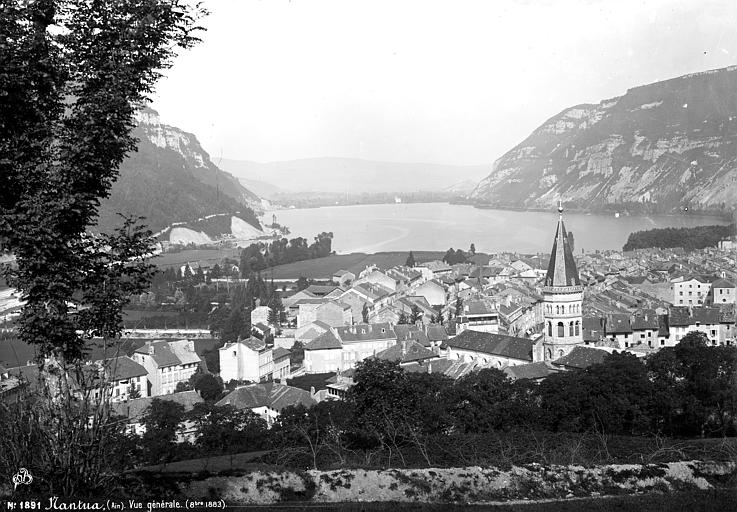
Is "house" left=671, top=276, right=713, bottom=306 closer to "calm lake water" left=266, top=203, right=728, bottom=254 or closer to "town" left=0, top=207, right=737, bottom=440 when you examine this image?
"town" left=0, top=207, right=737, bottom=440

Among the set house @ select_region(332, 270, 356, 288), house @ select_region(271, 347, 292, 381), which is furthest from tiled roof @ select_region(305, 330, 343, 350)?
house @ select_region(332, 270, 356, 288)

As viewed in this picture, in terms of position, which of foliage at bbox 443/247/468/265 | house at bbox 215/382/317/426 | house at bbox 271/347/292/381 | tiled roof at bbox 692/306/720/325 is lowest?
house at bbox 271/347/292/381

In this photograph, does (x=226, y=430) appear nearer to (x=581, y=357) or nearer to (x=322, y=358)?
(x=581, y=357)

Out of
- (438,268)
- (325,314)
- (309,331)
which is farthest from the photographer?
(438,268)

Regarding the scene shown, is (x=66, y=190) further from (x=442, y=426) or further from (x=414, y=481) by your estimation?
(x=442, y=426)

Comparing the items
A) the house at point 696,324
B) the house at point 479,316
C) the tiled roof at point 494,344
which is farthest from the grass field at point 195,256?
the house at point 696,324

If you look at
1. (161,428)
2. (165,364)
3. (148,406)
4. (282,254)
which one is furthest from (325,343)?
(282,254)
